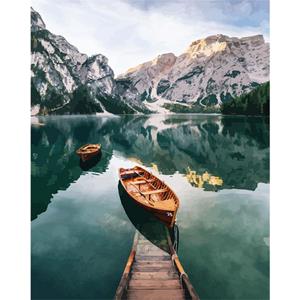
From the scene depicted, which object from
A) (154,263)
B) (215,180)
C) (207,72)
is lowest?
(154,263)

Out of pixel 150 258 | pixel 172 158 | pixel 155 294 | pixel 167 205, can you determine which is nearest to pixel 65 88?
pixel 172 158

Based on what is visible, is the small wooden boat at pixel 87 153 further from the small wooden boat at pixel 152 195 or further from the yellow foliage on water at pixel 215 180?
the yellow foliage on water at pixel 215 180

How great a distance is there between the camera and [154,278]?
23.6 feet

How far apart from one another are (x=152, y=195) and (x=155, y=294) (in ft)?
19.5

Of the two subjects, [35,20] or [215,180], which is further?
[215,180]

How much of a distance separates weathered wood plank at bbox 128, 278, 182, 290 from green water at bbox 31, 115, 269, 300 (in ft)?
2.71

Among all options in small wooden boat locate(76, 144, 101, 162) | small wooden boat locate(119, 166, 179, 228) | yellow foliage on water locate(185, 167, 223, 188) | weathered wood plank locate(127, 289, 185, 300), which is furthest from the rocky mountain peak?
weathered wood plank locate(127, 289, 185, 300)

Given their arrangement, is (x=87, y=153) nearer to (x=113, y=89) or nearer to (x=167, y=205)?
(x=167, y=205)

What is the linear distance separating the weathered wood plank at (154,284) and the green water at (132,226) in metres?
0.82

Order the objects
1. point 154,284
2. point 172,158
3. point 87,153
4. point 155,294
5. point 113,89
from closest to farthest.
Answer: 1. point 155,294
2. point 154,284
3. point 87,153
4. point 172,158
5. point 113,89

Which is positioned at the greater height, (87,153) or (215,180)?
(87,153)

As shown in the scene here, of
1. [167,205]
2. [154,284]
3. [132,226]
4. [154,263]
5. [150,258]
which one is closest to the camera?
[154,284]

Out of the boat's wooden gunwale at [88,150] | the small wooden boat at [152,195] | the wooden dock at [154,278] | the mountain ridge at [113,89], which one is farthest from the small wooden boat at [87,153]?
the mountain ridge at [113,89]

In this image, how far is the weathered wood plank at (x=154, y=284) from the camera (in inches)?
271
